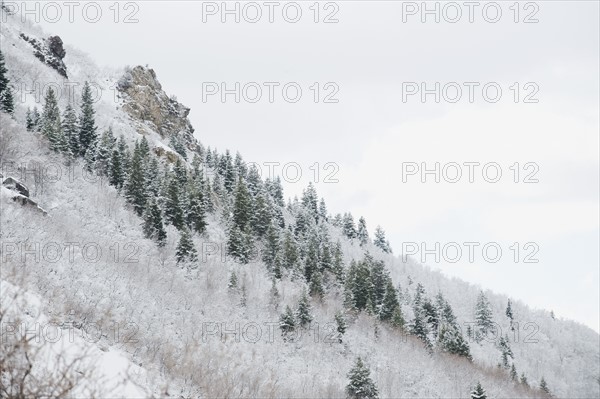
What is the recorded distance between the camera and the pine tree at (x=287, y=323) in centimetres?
2797

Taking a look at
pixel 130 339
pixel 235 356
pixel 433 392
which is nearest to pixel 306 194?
pixel 433 392

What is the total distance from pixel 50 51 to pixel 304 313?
52656 millimetres

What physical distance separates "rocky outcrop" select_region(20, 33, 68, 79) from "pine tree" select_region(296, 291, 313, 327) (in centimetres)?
4758

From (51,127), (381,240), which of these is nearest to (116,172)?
(51,127)

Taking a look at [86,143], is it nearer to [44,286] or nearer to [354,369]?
[354,369]

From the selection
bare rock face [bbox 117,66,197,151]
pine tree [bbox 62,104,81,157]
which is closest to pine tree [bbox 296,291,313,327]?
pine tree [bbox 62,104,81,157]

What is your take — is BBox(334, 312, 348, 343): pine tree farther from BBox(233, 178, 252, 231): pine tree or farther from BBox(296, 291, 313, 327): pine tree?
BBox(233, 178, 252, 231): pine tree

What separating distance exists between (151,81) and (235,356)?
205ft

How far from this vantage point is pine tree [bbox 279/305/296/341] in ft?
91.8

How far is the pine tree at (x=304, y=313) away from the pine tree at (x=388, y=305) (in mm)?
16968

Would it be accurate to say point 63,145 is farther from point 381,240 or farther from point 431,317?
point 381,240

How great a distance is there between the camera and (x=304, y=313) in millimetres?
30531

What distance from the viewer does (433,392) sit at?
30.5m

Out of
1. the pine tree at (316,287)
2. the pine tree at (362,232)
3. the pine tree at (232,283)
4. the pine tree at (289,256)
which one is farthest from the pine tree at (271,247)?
the pine tree at (362,232)
